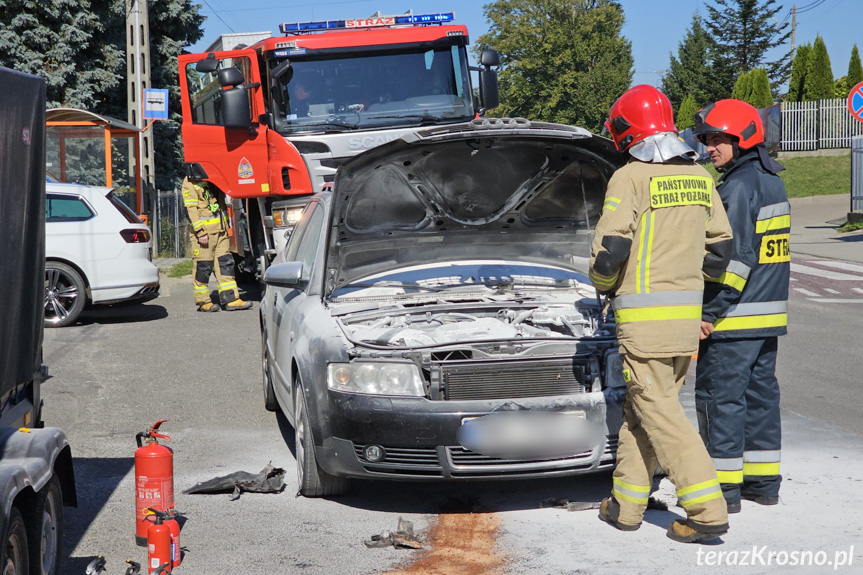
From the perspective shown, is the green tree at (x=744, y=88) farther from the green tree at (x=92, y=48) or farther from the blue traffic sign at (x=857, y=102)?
the blue traffic sign at (x=857, y=102)

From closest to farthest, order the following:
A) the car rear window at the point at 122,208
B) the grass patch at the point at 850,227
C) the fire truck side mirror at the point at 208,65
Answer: the fire truck side mirror at the point at 208,65 → the car rear window at the point at 122,208 → the grass patch at the point at 850,227

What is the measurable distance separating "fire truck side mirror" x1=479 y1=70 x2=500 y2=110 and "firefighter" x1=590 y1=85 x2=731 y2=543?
740cm

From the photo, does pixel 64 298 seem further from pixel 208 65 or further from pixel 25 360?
pixel 25 360

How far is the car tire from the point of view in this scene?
3.54m

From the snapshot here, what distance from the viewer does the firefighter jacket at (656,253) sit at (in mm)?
4266

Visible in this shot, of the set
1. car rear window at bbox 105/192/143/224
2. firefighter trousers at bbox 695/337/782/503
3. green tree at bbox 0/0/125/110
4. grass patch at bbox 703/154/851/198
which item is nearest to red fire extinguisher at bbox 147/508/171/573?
firefighter trousers at bbox 695/337/782/503

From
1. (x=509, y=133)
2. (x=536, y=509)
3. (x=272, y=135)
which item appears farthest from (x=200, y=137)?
(x=536, y=509)

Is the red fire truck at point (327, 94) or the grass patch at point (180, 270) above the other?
the red fire truck at point (327, 94)

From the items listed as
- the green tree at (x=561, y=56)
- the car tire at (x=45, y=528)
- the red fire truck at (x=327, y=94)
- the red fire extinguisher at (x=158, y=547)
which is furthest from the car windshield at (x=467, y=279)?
the green tree at (x=561, y=56)

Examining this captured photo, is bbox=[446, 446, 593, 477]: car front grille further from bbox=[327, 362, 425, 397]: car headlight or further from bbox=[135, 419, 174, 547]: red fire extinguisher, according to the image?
bbox=[135, 419, 174, 547]: red fire extinguisher

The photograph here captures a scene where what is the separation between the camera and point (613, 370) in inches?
191

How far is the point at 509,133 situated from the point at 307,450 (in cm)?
201

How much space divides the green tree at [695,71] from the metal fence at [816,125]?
20269mm

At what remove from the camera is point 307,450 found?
5059mm
